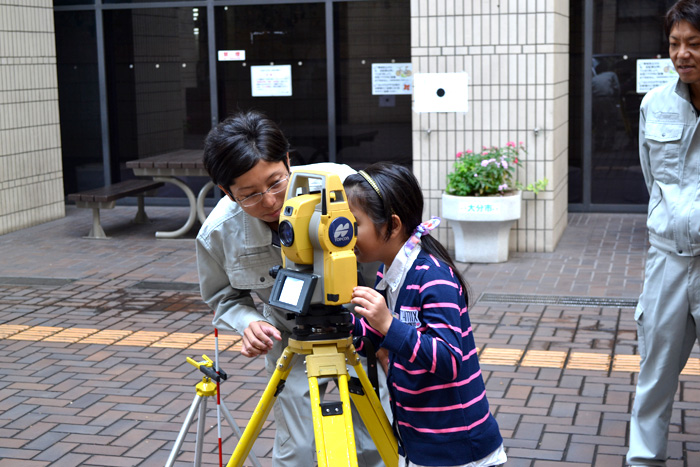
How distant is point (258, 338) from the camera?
8.84 ft

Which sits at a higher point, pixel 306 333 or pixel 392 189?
pixel 392 189

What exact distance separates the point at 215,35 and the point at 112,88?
1.59 meters

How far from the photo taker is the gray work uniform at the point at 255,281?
3035 millimetres

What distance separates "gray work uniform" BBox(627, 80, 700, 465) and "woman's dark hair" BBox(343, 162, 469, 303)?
51.2 inches

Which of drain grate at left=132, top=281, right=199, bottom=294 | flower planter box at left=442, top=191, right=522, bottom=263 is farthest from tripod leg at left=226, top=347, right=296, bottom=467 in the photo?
flower planter box at left=442, top=191, right=522, bottom=263

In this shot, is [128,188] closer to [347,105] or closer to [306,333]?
[347,105]

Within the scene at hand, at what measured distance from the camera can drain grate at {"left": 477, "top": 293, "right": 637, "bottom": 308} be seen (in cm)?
693

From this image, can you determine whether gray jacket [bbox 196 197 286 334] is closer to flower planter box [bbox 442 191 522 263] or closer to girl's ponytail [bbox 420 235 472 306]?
girl's ponytail [bbox 420 235 472 306]

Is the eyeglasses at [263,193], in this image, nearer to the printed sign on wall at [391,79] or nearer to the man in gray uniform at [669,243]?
the man in gray uniform at [669,243]

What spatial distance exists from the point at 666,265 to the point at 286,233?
1.91 metres

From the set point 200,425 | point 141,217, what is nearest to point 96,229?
point 141,217

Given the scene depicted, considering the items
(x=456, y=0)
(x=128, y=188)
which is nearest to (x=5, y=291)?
Result: (x=128, y=188)

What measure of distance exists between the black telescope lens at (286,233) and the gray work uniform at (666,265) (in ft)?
6.04

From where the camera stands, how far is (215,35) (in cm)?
1138
